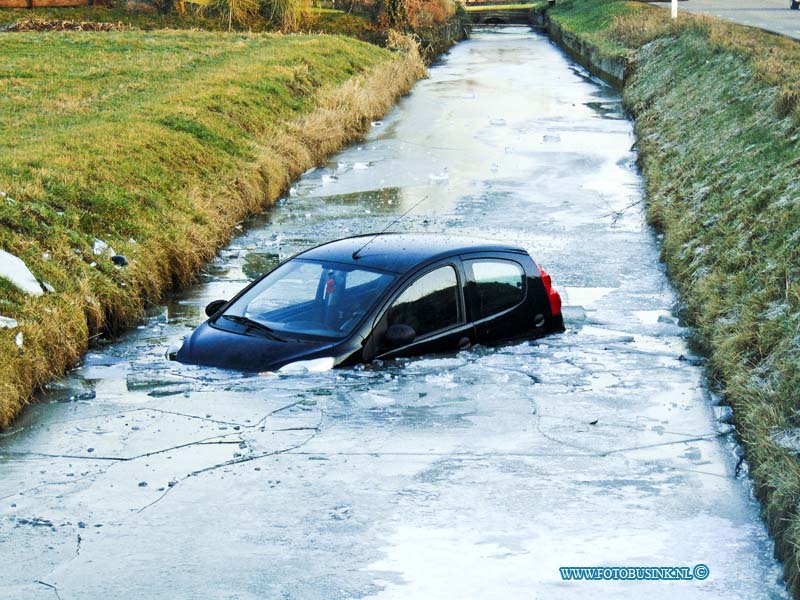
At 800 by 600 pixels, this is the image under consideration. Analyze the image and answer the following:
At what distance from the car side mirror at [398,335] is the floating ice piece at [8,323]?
3.72 m

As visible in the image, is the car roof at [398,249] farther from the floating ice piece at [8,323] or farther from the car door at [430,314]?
the floating ice piece at [8,323]

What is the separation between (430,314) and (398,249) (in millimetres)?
763

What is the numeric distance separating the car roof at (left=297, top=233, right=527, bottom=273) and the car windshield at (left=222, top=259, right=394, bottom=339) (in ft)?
0.39

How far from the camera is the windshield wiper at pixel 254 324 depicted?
425 inches

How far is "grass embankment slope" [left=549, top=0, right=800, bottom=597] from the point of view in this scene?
29.6ft

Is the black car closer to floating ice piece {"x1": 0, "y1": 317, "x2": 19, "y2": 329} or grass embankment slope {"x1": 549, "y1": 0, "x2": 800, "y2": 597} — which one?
floating ice piece {"x1": 0, "y1": 317, "x2": 19, "y2": 329}

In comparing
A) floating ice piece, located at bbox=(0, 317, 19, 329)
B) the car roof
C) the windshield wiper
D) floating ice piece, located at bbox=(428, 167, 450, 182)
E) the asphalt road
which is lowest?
floating ice piece, located at bbox=(428, 167, 450, 182)

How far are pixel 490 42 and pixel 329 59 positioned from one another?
3208cm

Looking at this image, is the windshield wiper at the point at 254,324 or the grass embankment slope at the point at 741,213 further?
the windshield wiper at the point at 254,324

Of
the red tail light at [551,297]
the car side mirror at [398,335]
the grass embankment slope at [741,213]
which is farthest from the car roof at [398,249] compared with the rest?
the grass embankment slope at [741,213]

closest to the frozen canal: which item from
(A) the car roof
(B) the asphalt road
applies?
(A) the car roof

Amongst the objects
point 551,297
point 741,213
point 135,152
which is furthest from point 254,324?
point 135,152

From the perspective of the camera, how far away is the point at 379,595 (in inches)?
257

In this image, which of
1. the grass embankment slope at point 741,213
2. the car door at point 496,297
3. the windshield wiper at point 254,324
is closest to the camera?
the grass embankment slope at point 741,213
